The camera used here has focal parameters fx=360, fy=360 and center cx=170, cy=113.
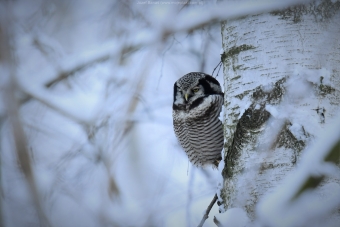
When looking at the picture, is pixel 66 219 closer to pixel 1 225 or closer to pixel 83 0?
pixel 1 225

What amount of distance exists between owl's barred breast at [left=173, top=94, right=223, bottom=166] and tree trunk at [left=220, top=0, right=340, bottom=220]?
3.53 ft

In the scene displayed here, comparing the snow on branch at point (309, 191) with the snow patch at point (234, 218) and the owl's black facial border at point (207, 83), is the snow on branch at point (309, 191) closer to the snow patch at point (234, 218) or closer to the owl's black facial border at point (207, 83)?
the snow patch at point (234, 218)

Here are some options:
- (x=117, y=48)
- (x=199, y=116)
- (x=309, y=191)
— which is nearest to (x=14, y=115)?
(x=117, y=48)

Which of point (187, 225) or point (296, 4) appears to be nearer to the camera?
point (296, 4)

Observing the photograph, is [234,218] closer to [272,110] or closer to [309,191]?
[272,110]

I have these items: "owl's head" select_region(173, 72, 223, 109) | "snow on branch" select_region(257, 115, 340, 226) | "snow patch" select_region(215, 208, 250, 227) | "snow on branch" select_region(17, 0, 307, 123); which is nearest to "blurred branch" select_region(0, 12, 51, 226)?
"snow on branch" select_region(17, 0, 307, 123)

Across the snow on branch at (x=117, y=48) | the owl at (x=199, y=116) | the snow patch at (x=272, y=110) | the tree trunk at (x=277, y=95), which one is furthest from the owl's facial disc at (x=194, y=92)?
the snow patch at (x=272, y=110)

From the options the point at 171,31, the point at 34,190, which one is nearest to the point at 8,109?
the point at 34,190

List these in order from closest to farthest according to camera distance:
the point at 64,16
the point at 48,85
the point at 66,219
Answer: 1. the point at 48,85
2. the point at 66,219
3. the point at 64,16

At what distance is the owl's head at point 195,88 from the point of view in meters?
2.46

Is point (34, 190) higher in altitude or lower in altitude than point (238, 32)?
lower

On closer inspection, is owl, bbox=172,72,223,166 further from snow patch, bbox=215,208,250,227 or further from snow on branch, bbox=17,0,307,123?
snow patch, bbox=215,208,250,227

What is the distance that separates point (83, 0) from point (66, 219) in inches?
60.5

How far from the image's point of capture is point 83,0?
103 inches
